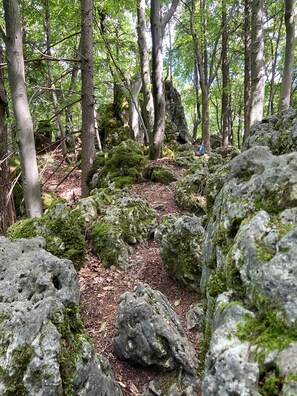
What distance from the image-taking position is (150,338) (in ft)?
9.82

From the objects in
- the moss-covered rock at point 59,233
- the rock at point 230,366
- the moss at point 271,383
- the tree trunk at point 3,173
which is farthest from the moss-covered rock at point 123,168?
the moss at point 271,383

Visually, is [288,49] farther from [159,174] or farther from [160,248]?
[160,248]

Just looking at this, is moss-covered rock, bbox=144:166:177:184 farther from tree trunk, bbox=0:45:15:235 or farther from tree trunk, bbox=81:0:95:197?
tree trunk, bbox=0:45:15:235

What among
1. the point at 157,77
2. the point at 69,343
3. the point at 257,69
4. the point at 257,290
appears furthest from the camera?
the point at 157,77

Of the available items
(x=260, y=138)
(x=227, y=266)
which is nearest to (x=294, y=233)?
(x=227, y=266)

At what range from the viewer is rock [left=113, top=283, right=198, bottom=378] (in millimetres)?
2924

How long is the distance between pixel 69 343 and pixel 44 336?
262 mm

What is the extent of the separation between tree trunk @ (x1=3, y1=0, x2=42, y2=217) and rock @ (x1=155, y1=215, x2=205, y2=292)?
278 centimetres

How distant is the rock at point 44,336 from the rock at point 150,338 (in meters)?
0.48

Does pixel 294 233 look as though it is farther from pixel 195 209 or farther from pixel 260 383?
pixel 195 209

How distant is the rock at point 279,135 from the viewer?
11.8ft

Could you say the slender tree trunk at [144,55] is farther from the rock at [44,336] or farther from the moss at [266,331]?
the moss at [266,331]

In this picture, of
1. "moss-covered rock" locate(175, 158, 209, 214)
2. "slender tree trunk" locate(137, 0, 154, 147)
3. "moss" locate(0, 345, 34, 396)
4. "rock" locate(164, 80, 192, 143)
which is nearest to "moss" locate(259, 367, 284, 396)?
"moss" locate(0, 345, 34, 396)

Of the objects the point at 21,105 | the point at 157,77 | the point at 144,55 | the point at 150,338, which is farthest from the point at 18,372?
the point at 144,55
